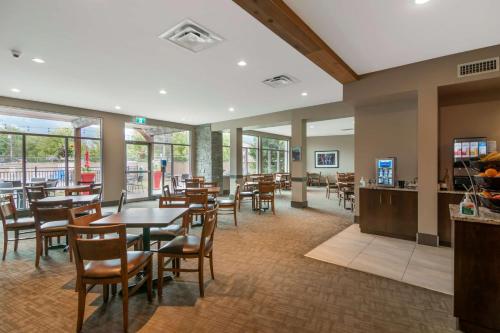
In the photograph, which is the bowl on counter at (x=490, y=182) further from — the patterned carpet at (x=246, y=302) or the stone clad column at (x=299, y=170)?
the stone clad column at (x=299, y=170)

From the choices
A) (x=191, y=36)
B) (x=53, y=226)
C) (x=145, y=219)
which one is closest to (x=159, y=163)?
(x=53, y=226)

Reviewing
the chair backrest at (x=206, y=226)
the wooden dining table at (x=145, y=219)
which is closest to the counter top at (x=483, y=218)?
the chair backrest at (x=206, y=226)

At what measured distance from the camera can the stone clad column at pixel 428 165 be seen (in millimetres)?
3812

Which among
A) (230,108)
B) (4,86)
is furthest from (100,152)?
(230,108)

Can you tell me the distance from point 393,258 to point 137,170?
8.02 m

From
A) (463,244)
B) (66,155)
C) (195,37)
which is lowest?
(463,244)

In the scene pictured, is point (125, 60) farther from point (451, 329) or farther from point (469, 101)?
point (469, 101)

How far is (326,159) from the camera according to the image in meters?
14.3

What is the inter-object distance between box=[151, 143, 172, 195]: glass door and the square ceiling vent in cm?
643

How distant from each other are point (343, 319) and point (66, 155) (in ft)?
25.9

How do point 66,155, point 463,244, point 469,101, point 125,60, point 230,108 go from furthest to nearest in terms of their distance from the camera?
point 230,108 → point 66,155 → point 469,101 → point 125,60 → point 463,244

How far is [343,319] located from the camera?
2119mm

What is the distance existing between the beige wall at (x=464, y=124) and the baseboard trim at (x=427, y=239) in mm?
1141

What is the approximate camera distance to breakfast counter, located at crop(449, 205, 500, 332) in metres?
1.90
